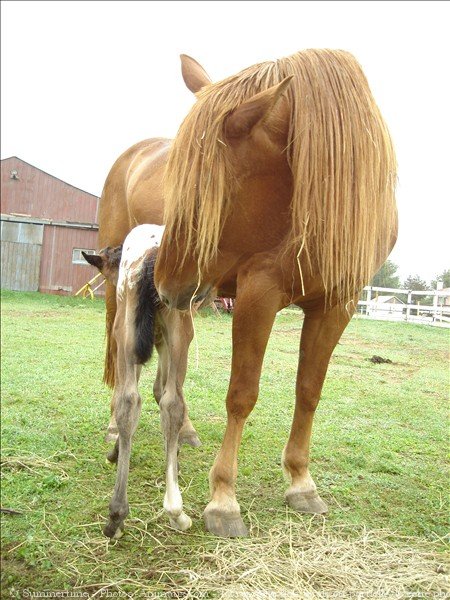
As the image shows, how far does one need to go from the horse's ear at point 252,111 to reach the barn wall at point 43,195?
14786 millimetres

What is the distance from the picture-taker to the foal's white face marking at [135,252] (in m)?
1.96

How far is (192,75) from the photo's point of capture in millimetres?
2559

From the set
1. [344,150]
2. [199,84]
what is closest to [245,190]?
[344,150]

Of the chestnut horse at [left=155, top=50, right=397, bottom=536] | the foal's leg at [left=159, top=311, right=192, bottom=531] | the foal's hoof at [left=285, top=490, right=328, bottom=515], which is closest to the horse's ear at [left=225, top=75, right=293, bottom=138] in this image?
the chestnut horse at [left=155, top=50, right=397, bottom=536]

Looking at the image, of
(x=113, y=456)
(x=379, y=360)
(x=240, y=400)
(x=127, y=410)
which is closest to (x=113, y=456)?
(x=113, y=456)

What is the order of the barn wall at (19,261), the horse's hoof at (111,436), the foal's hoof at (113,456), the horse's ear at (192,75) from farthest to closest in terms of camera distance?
the barn wall at (19,261) < the horse's hoof at (111,436) < the horse's ear at (192,75) < the foal's hoof at (113,456)

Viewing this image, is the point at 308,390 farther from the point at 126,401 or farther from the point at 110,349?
the point at 110,349

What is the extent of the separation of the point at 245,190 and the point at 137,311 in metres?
0.66

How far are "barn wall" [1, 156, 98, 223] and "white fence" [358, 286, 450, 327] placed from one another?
14444mm

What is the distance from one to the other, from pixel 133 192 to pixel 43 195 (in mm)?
13852

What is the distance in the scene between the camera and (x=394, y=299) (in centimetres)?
225

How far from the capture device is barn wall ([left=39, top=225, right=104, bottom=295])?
6980mm

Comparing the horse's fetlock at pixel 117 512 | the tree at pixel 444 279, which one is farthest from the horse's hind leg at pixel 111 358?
the tree at pixel 444 279

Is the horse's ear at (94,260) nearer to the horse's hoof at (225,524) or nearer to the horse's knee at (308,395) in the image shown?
the horse's knee at (308,395)
